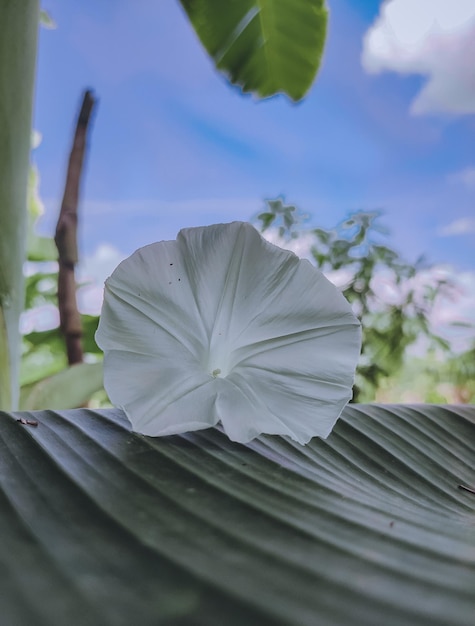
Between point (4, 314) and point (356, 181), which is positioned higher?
point (356, 181)

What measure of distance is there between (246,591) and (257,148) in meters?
3.75

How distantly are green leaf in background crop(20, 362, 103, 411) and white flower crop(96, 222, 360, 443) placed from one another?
0.99 ft

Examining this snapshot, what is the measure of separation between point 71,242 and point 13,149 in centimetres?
29

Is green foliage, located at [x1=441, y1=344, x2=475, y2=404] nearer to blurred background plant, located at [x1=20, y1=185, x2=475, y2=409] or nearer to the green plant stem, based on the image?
blurred background plant, located at [x1=20, y1=185, x2=475, y2=409]

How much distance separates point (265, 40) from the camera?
27.7 inches

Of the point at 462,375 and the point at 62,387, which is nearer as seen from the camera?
the point at 62,387

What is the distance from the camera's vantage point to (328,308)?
0.85 feet

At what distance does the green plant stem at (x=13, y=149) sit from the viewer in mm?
346

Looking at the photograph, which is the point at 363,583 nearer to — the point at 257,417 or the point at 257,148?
the point at 257,417

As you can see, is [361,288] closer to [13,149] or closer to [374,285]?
[374,285]

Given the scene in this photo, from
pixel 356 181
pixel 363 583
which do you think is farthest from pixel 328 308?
pixel 356 181

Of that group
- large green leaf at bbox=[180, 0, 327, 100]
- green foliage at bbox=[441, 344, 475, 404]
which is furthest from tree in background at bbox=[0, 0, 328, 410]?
green foliage at bbox=[441, 344, 475, 404]

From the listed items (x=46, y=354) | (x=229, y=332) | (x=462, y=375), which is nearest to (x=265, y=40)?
(x=229, y=332)

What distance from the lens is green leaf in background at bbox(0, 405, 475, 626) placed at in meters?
0.13
